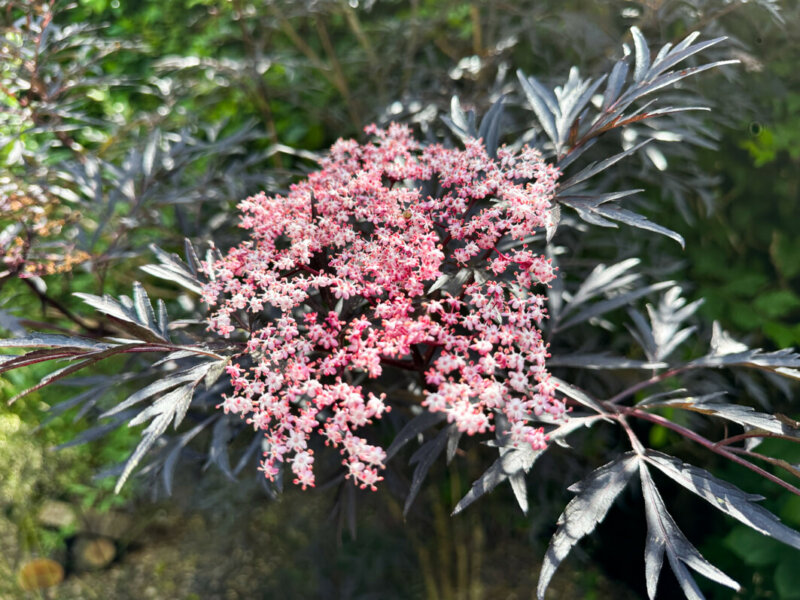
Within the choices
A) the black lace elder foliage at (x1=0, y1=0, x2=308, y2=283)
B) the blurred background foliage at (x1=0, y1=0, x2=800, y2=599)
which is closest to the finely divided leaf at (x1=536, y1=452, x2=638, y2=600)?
the blurred background foliage at (x1=0, y1=0, x2=800, y2=599)

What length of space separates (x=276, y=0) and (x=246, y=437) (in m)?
1.55

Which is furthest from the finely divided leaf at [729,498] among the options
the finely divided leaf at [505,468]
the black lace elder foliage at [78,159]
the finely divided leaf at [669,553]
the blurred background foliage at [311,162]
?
the black lace elder foliage at [78,159]

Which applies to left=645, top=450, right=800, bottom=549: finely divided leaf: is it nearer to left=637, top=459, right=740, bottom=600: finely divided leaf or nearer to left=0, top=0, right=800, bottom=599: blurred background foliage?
left=637, top=459, right=740, bottom=600: finely divided leaf

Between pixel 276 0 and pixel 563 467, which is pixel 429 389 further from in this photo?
pixel 276 0

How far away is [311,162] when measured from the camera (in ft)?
7.51

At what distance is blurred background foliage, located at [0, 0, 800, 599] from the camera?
1646 mm

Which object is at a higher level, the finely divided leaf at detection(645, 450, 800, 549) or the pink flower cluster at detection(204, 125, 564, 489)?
the pink flower cluster at detection(204, 125, 564, 489)

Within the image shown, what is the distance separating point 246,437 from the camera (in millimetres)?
2166

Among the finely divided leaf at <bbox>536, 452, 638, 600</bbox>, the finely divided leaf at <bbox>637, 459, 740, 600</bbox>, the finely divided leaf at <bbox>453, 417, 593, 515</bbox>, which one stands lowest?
the finely divided leaf at <bbox>637, 459, 740, 600</bbox>

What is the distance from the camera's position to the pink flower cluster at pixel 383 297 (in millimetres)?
861

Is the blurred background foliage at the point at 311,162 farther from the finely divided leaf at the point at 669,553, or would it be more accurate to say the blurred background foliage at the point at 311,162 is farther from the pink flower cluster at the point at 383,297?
the finely divided leaf at the point at 669,553

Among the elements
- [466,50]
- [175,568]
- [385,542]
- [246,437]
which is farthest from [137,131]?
[175,568]

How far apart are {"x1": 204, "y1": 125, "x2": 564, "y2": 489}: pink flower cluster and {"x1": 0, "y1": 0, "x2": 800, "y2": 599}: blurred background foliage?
49 cm

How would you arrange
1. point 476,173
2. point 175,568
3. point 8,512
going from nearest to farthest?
point 476,173 < point 8,512 < point 175,568
